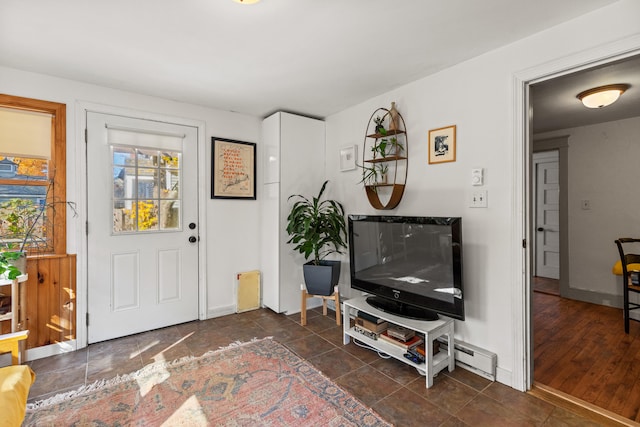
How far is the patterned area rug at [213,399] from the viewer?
1.70m

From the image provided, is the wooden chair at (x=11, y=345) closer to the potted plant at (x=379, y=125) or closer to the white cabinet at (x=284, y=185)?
the white cabinet at (x=284, y=185)

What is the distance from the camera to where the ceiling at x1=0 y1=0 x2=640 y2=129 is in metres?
1.63

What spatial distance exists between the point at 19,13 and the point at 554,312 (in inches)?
202

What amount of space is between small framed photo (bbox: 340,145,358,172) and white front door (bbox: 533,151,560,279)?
3581mm

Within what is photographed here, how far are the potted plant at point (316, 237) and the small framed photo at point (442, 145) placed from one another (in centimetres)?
111

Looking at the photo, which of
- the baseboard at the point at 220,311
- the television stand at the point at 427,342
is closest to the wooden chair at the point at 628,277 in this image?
the television stand at the point at 427,342

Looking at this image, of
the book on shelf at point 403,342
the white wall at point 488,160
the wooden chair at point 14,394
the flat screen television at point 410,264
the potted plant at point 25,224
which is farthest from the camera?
the potted plant at point 25,224

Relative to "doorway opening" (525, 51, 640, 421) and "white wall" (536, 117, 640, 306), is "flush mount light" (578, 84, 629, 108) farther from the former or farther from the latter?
"white wall" (536, 117, 640, 306)

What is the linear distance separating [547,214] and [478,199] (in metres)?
3.62

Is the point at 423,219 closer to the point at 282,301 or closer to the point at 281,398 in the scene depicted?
the point at 281,398

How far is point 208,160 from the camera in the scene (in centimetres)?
316

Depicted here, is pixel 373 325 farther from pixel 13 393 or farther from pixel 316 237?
pixel 13 393

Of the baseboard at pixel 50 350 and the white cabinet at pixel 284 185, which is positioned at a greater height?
the white cabinet at pixel 284 185

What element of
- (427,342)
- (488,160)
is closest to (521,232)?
(488,160)
